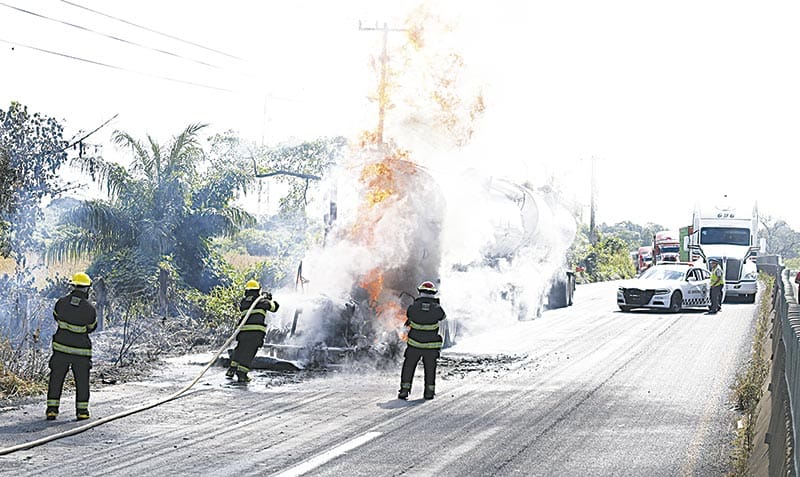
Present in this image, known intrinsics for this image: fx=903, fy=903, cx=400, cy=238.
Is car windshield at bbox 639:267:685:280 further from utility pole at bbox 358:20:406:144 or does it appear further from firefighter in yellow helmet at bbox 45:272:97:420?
firefighter in yellow helmet at bbox 45:272:97:420

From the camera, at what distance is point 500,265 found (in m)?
24.3

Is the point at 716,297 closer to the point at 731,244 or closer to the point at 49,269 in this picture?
the point at 731,244

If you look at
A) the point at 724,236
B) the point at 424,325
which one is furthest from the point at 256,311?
the point at 724,236

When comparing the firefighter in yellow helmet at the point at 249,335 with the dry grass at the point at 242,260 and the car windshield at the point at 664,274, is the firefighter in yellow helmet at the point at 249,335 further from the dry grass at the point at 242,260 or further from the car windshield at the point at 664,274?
the car windshield at the point at 664,274

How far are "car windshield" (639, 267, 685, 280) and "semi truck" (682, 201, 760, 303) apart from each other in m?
3.67

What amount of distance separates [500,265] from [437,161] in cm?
534

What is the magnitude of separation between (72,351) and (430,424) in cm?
446

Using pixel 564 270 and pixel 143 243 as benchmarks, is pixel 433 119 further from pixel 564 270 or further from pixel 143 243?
pixel 564 270

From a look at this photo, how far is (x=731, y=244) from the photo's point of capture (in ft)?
111

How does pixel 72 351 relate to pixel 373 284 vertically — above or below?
below

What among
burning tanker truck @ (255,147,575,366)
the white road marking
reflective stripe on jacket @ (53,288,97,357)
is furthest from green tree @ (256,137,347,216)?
the white road marking

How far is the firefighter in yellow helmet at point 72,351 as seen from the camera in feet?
35.8

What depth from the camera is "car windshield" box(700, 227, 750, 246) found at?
1334 inches

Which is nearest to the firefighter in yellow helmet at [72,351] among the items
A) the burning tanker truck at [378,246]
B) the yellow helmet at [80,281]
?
the yellow helmet at [80,281]
